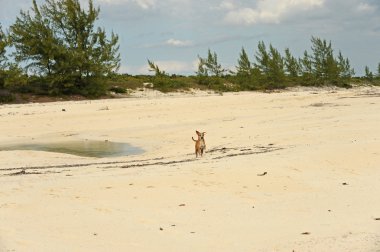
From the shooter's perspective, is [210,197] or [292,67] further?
[292,67]

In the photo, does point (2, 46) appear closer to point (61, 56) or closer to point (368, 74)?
point (61, 56)

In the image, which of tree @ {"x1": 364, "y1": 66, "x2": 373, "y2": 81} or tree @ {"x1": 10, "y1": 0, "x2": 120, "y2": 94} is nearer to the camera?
tree @ {"x1": 10, "y1": 0, "x2": 120, "y2": 94}

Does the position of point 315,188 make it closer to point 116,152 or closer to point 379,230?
point 379,230

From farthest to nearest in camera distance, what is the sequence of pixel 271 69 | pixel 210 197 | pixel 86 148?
pixel 271 69 → pixel 86 148 → pixel 210 197

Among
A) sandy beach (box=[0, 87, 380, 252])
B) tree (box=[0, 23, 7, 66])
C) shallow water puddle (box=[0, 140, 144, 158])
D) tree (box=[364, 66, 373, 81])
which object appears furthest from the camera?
tree (box=[364, 66, 373, 81])

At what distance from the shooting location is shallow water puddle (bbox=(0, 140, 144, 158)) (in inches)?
600

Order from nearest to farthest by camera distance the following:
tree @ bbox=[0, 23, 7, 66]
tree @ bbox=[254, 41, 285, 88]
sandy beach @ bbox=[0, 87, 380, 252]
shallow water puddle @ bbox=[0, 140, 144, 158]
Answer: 1. sandy beach @ bbox=[0, 87, 380, 252]
2. shallow water puddle @ bbox=[0, 140, 144, 158]
3. tree @ bbox=[0, 23, 7, 66]
4. tree @ bbox=[254, 41, 285, 88]

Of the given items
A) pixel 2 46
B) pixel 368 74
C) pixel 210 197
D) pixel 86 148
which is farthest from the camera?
pixel 368 74

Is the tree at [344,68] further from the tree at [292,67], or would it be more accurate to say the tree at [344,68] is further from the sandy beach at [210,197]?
the sandy beach at [210,197]

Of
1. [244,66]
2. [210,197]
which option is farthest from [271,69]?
[210,197]

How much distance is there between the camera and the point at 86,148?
16328 millimetres

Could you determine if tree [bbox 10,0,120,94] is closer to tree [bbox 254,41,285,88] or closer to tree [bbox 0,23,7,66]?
tree [bbox 0,23,7,66]

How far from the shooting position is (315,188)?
888 cm

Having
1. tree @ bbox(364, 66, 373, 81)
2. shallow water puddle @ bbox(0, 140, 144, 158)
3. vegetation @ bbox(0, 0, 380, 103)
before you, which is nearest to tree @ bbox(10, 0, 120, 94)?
vegetation @ bbox(0, 0, 380, 103)
